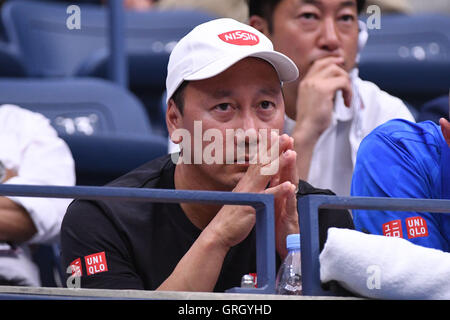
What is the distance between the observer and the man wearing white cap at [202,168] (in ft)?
5.71

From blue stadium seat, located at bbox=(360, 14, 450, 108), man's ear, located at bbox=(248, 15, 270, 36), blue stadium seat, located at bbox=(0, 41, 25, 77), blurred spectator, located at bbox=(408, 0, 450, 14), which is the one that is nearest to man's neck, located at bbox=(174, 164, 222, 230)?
man's ear, located at bbox=(248, 15, 270, 36)

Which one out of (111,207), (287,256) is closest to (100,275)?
(111,207)

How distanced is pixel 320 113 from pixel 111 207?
2.74 ft

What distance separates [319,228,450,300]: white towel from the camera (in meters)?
1.42

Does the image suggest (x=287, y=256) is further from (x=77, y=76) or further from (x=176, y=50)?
(x=77, y=76)

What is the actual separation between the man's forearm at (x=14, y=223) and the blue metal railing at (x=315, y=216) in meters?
1.01

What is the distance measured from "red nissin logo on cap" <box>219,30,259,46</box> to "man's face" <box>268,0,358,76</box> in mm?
750

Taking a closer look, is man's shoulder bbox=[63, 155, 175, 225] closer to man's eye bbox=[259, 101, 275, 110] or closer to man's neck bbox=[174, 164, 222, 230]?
man's neck bbox=[174, 164, 222, 230]

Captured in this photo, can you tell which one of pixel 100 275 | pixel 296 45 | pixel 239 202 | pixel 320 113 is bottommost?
pixel 100 275

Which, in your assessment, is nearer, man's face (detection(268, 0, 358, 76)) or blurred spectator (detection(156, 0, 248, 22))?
man's face (detection(268, 0, 358, 76))

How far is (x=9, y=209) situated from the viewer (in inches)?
90.7

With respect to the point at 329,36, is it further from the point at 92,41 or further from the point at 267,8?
the point at 92,41

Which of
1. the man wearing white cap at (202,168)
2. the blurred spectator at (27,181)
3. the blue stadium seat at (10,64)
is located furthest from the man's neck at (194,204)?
the blue stadium seat at (10,64)

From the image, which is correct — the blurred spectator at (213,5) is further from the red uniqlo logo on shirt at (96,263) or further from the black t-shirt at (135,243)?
the red uniqlo logo on shirt at (96,263)
